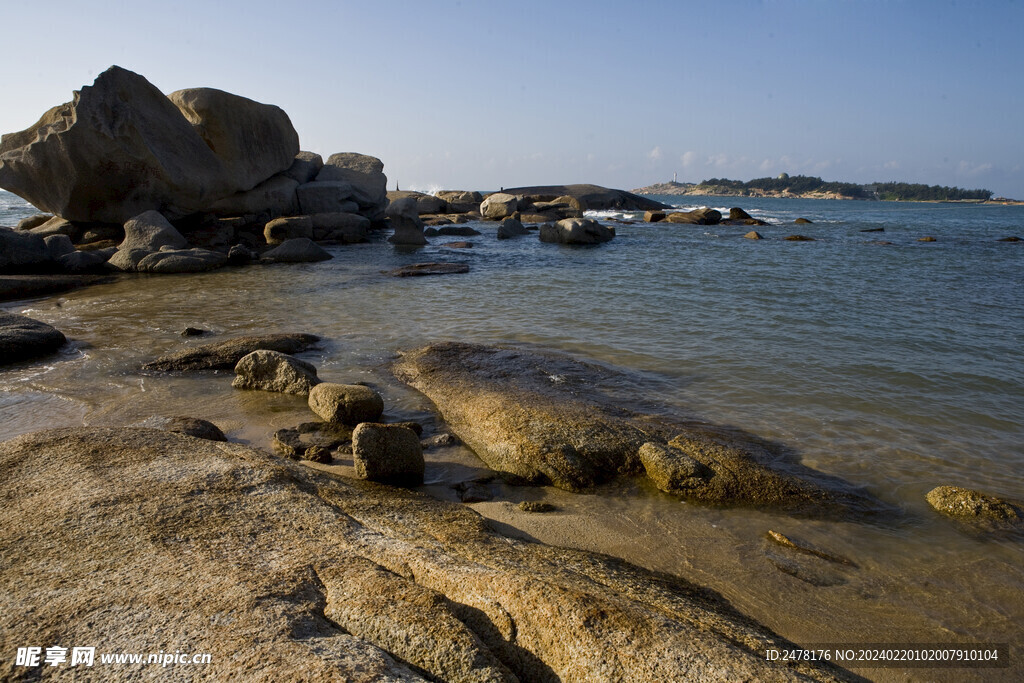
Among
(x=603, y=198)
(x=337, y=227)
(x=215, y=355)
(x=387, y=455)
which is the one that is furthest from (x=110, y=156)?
(x=603, y=198)

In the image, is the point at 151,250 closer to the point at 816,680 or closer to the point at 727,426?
the point at 727,426

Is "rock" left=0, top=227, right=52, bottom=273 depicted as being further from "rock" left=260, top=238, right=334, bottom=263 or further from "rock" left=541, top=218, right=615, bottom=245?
"rock" left=541, top=218, right=615, bottom=245

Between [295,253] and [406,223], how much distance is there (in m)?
5.30

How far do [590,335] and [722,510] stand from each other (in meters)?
5.41

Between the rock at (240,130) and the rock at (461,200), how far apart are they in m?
17.4

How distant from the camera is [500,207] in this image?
119ft

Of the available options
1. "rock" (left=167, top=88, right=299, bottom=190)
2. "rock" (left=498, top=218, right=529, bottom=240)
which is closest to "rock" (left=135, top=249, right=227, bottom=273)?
"rock" (left=167, top=88, right=299, bottom=190)

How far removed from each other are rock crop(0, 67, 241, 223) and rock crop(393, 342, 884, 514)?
1594 centimetres

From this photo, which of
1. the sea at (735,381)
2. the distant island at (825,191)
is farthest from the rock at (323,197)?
the distant island at (825,191)

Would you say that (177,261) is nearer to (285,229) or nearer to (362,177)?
(285,229)

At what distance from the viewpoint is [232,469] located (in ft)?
11.6

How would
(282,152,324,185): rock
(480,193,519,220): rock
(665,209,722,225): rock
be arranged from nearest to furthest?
1. (282,152,324,185): rock
2. (665,209,722,225): rock
3. (480,193,519,220): rock

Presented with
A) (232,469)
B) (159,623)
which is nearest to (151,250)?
(232,469)

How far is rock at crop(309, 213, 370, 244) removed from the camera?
904 inches
